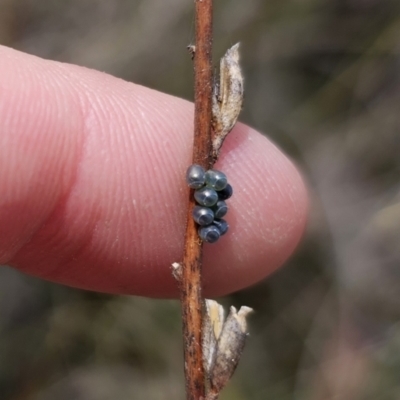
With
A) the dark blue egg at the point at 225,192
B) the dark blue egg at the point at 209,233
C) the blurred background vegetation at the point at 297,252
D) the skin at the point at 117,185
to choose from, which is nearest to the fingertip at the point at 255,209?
the skin at the point at 117,185

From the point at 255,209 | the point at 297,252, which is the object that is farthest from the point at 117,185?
the point at 297,252

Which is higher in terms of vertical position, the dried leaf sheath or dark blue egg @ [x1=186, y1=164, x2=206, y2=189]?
the dried leaf sheath

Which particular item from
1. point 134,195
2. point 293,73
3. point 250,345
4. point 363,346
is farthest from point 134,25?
point 363,346

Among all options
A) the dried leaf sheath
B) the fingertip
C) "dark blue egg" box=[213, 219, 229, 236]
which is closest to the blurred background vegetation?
the fingertip

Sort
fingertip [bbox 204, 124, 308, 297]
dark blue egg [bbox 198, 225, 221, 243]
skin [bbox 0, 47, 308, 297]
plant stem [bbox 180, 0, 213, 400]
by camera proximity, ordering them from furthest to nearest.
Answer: fingertip [bbox 204, 124, 308, 297] → skin [bbox 0, 47, 308, 297] → dark blue egg [bbox 198, 225, 221, 243] → plant stem [bbox 180, 0, 213, 400]

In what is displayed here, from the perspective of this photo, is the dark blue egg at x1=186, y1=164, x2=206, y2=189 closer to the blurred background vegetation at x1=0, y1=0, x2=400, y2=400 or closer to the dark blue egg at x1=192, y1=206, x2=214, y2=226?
the dark blue egg at x1=192, y1=206, x2=214, y2=226

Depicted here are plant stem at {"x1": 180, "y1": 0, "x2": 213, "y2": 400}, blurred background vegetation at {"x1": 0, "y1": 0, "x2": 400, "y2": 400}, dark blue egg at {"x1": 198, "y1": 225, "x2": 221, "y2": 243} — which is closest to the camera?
plant stem at {"x1": 180, "y1": 0, "x2": 213, "y2": 400}

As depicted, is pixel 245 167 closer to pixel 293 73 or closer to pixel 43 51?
pixel 293 73
